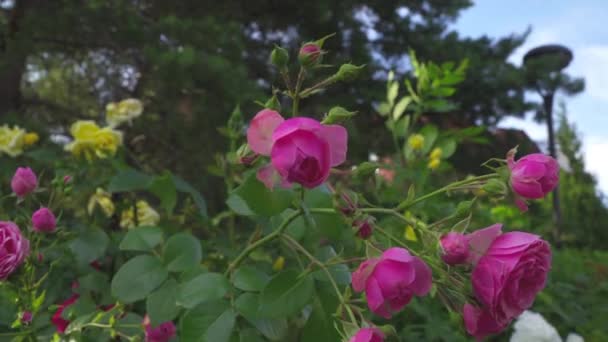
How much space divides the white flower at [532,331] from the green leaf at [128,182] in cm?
52

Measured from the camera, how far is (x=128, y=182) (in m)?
0.67

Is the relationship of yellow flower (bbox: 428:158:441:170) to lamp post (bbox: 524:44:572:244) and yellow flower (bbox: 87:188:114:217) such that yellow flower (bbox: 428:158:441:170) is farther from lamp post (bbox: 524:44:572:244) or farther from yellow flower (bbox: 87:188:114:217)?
lamp post (bbox: 524:44:572:244)

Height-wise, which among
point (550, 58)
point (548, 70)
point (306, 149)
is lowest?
point (548, 70)

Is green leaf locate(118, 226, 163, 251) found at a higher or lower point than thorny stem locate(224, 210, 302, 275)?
lower

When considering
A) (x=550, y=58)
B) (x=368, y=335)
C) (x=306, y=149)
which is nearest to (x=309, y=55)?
(x=306, y=149)

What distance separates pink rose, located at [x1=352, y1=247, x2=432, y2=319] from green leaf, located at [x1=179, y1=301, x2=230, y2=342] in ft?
0.40

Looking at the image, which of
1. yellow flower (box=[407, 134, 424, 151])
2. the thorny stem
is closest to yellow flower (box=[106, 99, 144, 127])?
yellow flower (box=[407, 134, 424, 151])

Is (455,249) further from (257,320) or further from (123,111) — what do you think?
(123,111)

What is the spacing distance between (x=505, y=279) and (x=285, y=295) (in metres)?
0.15

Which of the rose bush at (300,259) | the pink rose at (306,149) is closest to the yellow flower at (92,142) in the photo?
the rose bush at (300,259)

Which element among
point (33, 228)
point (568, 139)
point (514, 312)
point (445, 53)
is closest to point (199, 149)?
point (445, 53)

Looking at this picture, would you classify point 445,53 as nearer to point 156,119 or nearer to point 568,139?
point 156,119

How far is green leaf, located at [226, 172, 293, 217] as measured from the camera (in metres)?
0.41

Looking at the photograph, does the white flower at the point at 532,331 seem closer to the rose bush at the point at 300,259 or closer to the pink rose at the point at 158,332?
the rose bush at the point at 300,259
